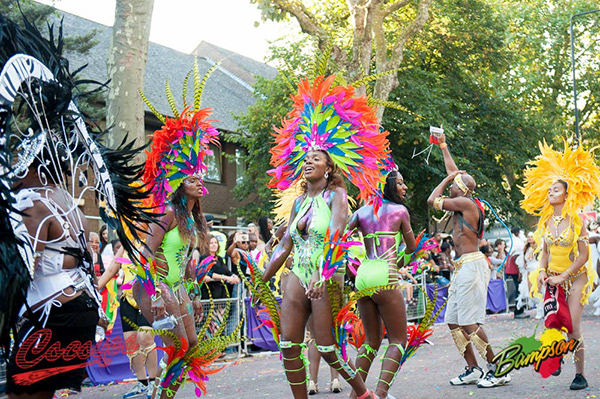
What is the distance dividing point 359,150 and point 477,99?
910 inches

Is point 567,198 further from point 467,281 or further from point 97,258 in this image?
point 97,258

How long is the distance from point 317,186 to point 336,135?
1.39 ft

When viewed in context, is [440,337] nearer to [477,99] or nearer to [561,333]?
[561,333]

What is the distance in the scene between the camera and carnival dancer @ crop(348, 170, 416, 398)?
5.89 metres

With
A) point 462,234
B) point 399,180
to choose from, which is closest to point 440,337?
point 462,234

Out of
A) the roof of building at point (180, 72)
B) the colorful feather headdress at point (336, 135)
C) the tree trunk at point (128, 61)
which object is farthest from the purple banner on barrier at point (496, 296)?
the colorful feather headdress at point (336, 135)

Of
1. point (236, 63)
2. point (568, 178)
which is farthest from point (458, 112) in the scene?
point (568, 178)

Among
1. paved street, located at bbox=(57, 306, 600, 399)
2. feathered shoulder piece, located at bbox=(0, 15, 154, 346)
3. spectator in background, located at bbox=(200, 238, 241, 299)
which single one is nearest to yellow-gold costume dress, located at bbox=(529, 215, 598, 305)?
paved street, located at bbox=(57, 306, 600, 399)

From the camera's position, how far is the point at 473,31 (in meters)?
27.2

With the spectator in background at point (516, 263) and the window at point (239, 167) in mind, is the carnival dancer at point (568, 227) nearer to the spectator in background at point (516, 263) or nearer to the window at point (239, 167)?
the spectator in background at point (516, 263)

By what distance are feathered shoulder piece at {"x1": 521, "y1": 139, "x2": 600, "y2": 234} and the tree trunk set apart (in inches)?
205

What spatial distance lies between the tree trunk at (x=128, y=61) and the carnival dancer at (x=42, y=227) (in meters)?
5.61

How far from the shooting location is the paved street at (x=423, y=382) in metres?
6.88

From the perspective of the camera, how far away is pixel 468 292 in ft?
24.8
